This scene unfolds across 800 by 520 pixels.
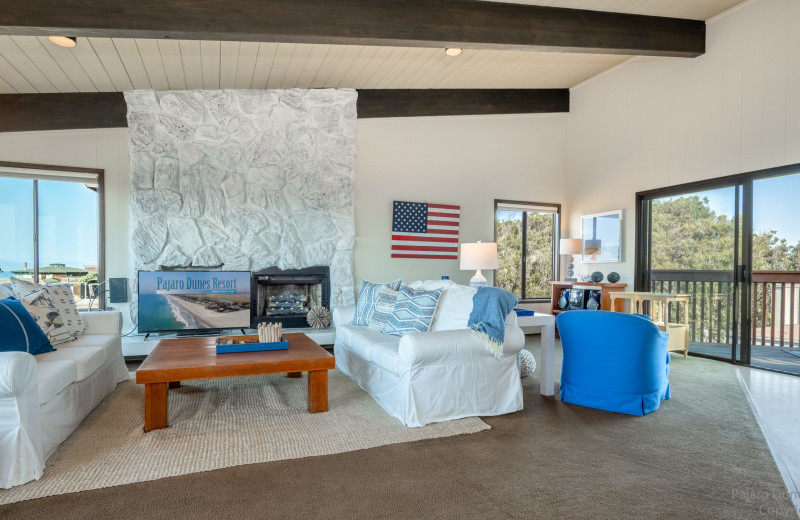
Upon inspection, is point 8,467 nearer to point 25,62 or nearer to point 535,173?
point 25,62

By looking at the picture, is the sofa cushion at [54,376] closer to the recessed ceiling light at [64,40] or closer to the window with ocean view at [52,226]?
the recessed ceiling light at [64,40]

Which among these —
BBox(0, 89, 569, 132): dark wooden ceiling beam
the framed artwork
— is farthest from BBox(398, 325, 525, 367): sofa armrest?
the framed artwork

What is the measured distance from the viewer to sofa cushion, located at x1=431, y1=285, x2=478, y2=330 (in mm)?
3398

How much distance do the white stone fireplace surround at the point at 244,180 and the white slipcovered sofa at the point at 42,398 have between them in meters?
2.01

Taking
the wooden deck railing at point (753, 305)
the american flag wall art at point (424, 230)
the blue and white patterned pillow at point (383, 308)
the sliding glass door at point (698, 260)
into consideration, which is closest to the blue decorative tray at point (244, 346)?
the blue and white patterned pillow at point (383, 308)

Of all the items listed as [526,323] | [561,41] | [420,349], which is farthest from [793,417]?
[561,41]

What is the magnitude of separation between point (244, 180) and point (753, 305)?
18.8 feet

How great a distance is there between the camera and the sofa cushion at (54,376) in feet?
7.62

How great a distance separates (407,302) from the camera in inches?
144

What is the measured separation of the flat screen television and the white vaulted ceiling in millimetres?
2040

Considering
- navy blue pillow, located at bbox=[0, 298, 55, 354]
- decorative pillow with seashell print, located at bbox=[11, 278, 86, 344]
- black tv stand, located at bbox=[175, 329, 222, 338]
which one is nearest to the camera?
navy blue pillow, located at bbox=[0, 298, 55, 354]

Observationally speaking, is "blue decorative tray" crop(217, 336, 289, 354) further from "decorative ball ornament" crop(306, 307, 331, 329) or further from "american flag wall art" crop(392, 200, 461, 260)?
"american flag wall art" crop(392, 200, 461, 260)

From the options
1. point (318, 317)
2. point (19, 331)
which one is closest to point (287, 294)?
point (318, 317)

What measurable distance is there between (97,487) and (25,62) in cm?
386
